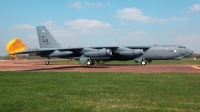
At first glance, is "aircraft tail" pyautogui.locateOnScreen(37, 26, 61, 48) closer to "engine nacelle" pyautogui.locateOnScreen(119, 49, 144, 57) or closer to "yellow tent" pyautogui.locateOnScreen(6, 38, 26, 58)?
"engine nacelle" pyautogui.locateOnScreen(119, 49, 144, 57)

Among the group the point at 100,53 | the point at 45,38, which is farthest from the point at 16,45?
the point at 100,53

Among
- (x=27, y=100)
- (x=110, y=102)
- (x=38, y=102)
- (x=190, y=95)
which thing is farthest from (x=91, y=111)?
(x=190, y=95)

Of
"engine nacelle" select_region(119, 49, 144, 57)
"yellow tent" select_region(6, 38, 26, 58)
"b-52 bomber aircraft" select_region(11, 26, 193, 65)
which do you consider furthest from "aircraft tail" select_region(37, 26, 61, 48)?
"yellow tent" select_region(6, 38, 26, 58)

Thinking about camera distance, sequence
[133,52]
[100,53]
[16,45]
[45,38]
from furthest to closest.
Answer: [16,45], [45,38], [133,52], [100,53]

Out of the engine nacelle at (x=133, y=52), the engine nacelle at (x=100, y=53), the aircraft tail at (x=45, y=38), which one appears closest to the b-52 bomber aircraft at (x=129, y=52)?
the engine nacelle at (x=133, y=52)

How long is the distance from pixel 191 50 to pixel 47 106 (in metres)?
29.9

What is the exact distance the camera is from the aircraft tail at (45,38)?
3691cm

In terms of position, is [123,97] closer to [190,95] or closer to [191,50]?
[190,95]

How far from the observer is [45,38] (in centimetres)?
3691

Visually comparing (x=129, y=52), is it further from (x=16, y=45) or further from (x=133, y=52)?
(x=16, y=45)

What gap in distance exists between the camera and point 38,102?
692cm

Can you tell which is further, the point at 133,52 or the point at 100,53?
the point at 133,52

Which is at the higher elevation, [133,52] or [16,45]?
[16,45]

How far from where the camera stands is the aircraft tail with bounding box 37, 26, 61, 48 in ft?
121
